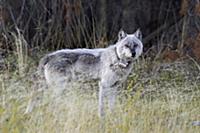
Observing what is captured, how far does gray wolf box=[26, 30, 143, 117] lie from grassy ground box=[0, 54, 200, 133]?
0.82 ft

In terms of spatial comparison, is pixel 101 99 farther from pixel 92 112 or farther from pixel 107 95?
pixel 92 112

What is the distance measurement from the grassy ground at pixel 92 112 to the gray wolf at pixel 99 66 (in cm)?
25

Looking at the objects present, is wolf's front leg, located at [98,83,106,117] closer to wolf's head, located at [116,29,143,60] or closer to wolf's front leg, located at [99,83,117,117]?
wolf's front leg, located at [99,83,117,117]

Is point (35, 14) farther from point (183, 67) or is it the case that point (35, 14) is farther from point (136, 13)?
point (183, 67)

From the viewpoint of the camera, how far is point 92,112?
7676mm

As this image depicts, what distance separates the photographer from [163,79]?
1062 cm

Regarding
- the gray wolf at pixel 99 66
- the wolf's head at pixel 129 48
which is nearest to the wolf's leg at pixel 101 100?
the gray wolf at pixel 99 66

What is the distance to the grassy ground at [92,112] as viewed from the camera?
6.66m

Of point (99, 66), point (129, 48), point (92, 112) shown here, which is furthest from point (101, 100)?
point (92, 112)

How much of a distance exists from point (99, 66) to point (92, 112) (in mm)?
1494

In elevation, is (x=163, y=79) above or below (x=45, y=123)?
below

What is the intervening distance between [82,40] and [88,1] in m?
0.94

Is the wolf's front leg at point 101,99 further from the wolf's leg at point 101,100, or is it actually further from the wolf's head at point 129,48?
the wolf's head at point 129,48

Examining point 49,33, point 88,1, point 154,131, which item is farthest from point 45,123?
point 88,1
